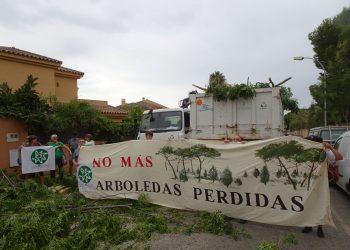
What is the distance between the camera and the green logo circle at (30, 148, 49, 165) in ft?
35.3

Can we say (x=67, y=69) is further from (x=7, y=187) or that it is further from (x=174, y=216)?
(x=174, y=216)

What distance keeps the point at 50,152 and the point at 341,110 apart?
22.6 meters

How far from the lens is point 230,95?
395 inches

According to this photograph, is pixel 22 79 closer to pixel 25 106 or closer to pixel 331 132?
pixel 25 106

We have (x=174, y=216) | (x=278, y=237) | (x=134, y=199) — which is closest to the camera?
(x=278, y=237)

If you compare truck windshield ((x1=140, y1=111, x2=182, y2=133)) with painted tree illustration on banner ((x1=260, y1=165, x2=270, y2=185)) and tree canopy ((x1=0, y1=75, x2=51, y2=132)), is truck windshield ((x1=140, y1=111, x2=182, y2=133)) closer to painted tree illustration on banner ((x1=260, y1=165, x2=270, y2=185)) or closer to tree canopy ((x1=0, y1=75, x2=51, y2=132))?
tree canopy ((x1=0, y1=75, x2=51, y2=132))

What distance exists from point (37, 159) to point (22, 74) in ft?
36.2

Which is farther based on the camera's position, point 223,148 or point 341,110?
point 341,110

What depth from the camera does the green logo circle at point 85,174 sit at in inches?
335

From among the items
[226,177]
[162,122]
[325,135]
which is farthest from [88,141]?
[325,135]

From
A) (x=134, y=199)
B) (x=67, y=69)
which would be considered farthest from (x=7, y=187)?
(x=67, y=69)

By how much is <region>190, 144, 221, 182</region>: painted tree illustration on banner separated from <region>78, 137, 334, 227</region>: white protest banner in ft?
0.05

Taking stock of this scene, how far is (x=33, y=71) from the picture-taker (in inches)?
813

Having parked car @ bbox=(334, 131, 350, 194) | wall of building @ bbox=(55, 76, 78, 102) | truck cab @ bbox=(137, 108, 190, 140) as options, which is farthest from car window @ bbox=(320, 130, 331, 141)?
wall of building @ bbox=(55, 76, 78, 102)
